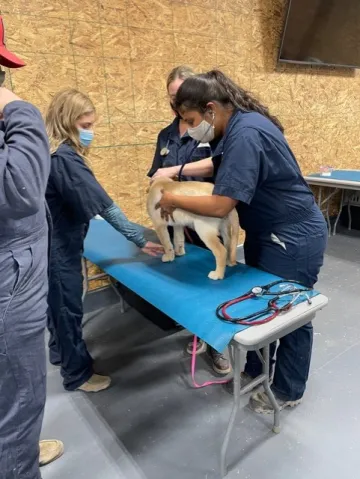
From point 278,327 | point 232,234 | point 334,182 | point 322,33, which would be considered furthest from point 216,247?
point 322,33

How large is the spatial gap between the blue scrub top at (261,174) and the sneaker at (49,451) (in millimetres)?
1207

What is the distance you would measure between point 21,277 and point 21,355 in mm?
196

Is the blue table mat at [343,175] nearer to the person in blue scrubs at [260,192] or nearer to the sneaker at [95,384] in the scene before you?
the person in blue scrubs at [260,192]

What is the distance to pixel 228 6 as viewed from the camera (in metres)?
2.80

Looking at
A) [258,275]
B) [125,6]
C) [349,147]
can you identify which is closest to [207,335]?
[258,275]

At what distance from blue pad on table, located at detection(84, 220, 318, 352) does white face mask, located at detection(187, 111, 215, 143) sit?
1.81 ft

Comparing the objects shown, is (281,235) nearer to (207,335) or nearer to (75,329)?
(207,335)

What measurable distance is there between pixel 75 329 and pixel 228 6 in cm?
267

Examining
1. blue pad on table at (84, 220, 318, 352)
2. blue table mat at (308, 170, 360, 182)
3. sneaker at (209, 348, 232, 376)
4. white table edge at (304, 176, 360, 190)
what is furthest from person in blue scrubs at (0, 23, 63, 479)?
blue table mat at (308, 170, 360, 182)

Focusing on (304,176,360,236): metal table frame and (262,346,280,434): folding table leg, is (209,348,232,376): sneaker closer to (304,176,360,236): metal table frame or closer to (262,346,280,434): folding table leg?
(262,346,280,434): folding table leg

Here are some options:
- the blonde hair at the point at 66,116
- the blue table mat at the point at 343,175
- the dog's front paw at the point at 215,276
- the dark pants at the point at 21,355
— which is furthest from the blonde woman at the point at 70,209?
the blue table mat at the point at 343,175

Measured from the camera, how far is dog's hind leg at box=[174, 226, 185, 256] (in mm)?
1724

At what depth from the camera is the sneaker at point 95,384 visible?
179 cm

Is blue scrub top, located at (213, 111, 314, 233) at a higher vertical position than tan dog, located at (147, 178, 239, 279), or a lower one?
higher
